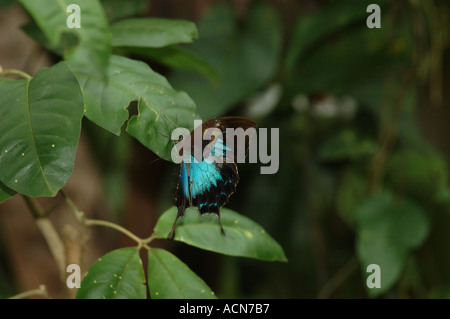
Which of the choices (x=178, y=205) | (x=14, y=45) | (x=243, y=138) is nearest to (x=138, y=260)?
(x=178, y=205)

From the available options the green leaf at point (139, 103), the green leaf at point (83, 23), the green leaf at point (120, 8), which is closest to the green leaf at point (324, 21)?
the green leaf at point (120, 8)

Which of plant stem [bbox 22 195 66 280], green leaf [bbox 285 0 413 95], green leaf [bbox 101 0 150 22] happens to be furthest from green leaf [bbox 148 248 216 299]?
green leaf [bbox 285 0 413 95]

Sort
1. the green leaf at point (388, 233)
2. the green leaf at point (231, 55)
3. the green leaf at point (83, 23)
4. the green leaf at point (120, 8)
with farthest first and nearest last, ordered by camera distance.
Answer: the green leaf at point (231, 55), the green leaf at point (388, 233), the green leaf at point (120, 8), the green leaf at point (83, 23)

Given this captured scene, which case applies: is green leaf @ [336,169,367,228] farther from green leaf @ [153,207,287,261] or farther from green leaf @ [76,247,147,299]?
green leaf @ [76,247,147,299]

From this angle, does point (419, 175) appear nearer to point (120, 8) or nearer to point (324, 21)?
point (324, 21)

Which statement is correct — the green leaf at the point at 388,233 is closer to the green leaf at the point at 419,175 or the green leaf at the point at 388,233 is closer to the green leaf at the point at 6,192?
the green leaf at the point at 419,175

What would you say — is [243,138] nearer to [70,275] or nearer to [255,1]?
[70,275]
